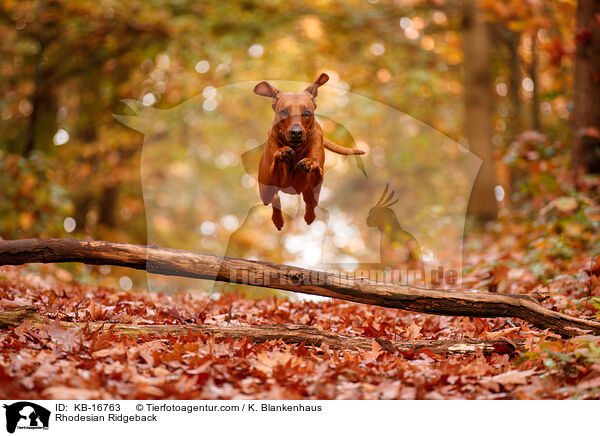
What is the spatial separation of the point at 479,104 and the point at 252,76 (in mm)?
7250

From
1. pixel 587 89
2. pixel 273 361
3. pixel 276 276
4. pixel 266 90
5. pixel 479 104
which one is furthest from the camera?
pixel 479 104

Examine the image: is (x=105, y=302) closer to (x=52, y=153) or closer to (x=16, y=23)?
(x=52, y=153)

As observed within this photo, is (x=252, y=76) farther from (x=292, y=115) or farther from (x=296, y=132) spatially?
(x=296, y=132)

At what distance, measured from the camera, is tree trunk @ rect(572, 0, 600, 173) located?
8.41 m

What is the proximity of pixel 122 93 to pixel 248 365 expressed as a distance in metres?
13.2

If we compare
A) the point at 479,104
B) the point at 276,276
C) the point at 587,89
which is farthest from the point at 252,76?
the point at 276,276

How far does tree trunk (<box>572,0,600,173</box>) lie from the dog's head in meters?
6.52

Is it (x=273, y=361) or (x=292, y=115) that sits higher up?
(x=292, y=115)

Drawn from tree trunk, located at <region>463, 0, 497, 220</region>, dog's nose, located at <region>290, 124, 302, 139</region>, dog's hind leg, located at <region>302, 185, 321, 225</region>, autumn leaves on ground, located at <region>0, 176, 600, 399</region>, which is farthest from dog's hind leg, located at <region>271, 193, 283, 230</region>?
tree trunk, located at <region>463, 0, 497, 220</region>

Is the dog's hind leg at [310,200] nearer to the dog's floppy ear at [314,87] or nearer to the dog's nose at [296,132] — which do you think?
the dog's nose at [296,132]

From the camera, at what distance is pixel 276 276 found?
165 inches

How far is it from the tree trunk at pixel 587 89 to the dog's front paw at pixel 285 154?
22.1ft
